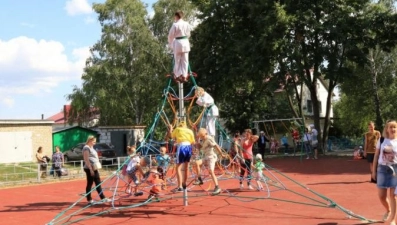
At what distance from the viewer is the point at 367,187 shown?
12.7 metres

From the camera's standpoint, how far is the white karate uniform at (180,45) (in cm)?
1123

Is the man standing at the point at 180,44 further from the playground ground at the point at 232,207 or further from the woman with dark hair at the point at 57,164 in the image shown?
the woman with dark hair at the point at 57,164

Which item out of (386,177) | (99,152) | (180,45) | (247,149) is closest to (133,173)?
(247,149)

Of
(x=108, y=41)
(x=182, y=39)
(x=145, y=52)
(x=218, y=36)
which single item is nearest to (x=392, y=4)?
(x=218, y=36)

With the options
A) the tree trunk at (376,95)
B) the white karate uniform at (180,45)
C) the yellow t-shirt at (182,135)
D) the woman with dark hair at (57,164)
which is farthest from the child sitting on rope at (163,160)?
the tree trunk at (376,95)

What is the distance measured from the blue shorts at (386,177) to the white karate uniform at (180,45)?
5.48 metres

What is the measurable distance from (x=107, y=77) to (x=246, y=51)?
1588 cm

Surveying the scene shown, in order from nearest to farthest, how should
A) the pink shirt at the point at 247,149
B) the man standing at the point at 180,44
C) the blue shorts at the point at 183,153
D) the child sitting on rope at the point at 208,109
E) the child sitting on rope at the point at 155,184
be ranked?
1. the blue shorts at the point at 183,153
2. the child sitting on rope at the point at 155,184
3. the man standing at the point at 180,44
4. the child sitting on rope at the point at 208,109
5. the pink shirt at the point at 247,149

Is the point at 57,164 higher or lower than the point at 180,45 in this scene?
lower

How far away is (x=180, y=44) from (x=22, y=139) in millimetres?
19562

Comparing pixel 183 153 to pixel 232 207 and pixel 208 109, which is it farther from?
pixel 208 109

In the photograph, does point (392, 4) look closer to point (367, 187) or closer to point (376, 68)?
point (376, 68)

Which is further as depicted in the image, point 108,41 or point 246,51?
point 108,41

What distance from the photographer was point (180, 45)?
11.3m
